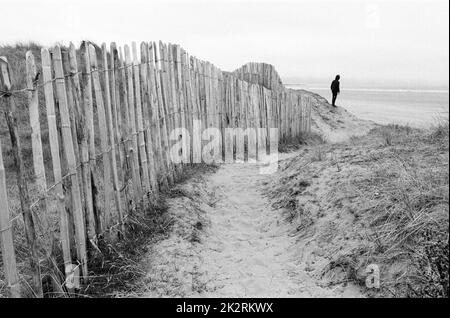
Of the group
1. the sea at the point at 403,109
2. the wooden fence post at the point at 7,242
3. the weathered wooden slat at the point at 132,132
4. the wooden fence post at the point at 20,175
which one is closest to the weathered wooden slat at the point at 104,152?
the weathered wooden slat at the point at 132,132

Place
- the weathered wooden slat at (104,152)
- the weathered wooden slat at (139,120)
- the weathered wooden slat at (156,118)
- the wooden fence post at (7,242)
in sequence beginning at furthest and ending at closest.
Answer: the weathered wooden slat at (156,118) < the weathered wooden slat at (139,120) < the weathered wooden slat at (104,152) < the wooden fence post at (7,242)

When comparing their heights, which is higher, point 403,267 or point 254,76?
point 254,76

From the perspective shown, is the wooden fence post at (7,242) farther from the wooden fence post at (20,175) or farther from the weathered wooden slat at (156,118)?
the weathered wooden slat at (156,118)

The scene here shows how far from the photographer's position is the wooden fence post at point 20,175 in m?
2.29

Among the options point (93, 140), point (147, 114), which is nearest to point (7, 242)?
point (93, 140)

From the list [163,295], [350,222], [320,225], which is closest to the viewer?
[163,295]

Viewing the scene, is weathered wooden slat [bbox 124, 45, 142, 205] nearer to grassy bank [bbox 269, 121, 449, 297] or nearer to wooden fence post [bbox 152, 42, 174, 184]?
wooden fence post [bbox 152, 42, 174, 184]

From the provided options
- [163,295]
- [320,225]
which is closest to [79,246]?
[163,295]

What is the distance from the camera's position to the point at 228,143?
26.1ft

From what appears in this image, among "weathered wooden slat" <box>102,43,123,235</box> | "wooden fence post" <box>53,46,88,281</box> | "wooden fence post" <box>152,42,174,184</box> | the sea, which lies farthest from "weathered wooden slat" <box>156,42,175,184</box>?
the sea

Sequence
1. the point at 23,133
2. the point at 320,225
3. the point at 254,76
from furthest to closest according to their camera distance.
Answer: the point at 254,76, the point at 23,133, the point at 320,225

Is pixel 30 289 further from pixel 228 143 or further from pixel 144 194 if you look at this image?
pixel 228 143

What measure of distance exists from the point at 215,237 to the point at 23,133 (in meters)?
5.45

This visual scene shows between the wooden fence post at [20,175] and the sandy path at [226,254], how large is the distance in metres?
0.83
